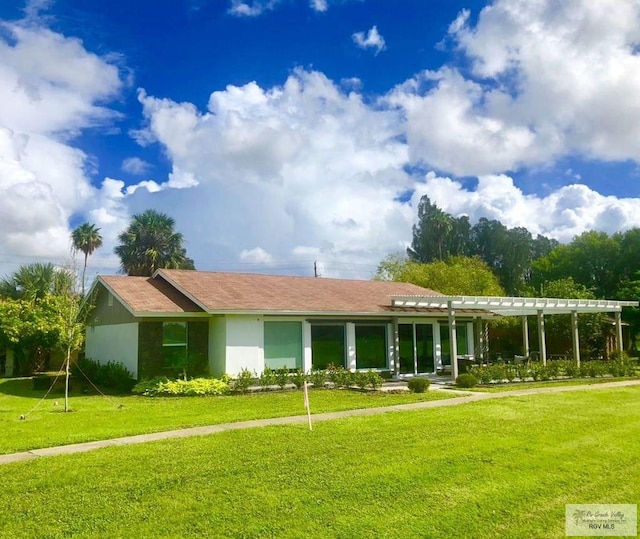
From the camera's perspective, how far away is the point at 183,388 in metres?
17.5

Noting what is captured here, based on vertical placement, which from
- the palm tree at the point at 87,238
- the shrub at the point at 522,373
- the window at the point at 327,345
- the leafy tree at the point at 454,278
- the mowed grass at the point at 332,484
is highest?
the palm tree at the point at 87,238

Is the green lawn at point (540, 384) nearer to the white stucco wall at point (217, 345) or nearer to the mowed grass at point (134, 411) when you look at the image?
the mowed grass at point (134, 411)

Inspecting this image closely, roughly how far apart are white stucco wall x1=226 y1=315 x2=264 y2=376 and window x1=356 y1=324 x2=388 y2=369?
171 inches

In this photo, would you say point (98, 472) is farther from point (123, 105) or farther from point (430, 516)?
point (123, 105)

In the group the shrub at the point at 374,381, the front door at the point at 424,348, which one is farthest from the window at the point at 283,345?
the front door at the point at 424,348

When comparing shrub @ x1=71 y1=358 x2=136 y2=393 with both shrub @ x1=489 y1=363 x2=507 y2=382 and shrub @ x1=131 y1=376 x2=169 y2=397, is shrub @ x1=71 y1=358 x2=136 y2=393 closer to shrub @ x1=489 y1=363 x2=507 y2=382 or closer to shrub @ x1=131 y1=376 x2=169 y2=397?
shrub @ x1=131 y1=376 x2=169 y2=397

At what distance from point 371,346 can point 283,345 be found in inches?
158

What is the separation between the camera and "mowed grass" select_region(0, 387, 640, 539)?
18.7ft

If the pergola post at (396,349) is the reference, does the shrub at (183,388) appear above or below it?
below

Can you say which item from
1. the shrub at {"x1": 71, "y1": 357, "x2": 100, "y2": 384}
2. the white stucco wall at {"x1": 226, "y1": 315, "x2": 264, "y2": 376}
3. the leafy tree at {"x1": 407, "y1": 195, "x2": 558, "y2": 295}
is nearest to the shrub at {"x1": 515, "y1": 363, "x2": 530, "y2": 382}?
the white stucco wall at {"x1": 226, "y1": 315, "x2": 264, "y2": 376}

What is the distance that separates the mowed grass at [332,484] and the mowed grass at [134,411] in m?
1.72

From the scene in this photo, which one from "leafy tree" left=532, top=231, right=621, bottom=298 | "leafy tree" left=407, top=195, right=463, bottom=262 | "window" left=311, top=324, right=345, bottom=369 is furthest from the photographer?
"leafy tree" left=407, top=195, right=463, bottom=262

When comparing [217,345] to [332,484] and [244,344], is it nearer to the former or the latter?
[244,344]

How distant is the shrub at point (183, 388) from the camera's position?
17453 mm
